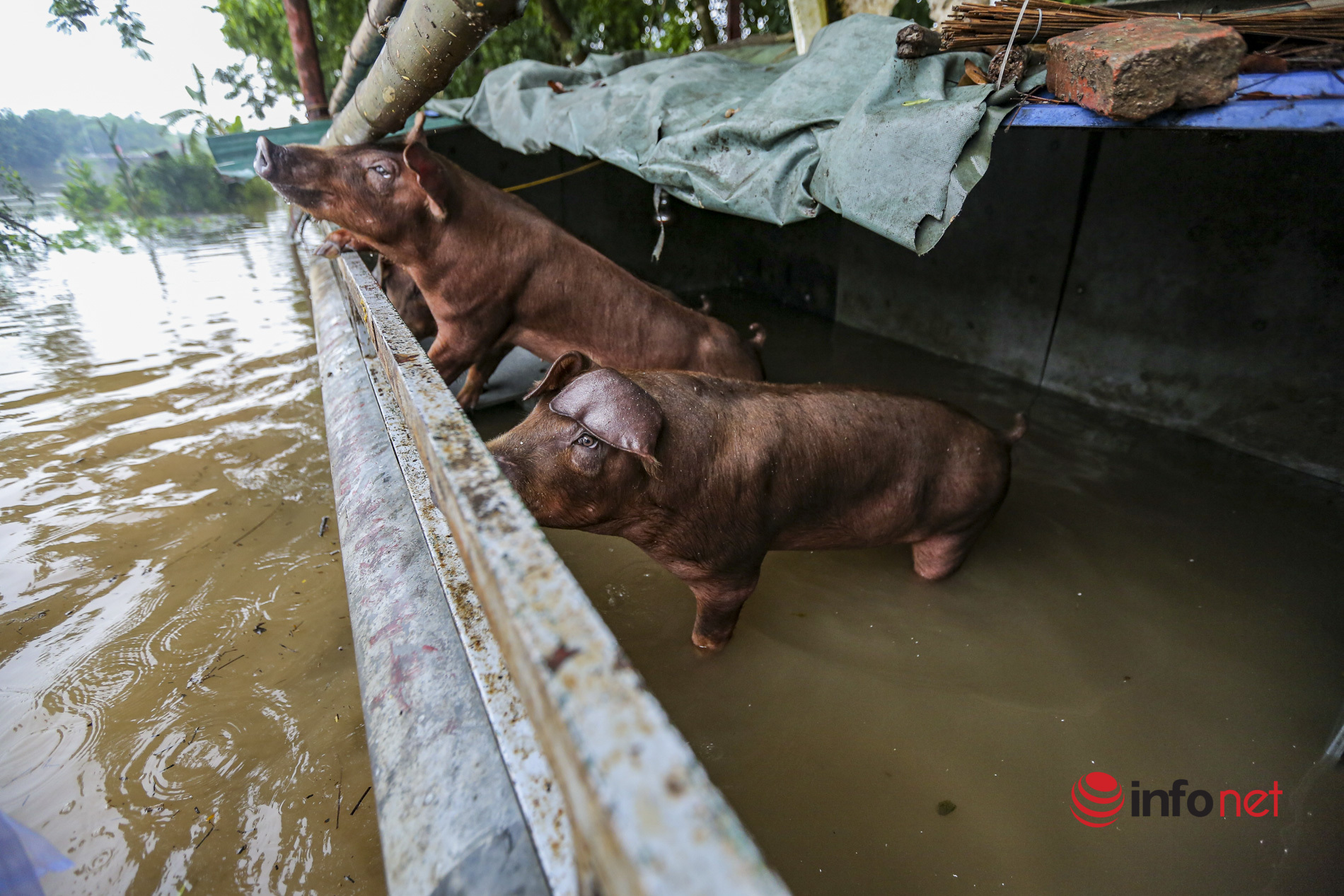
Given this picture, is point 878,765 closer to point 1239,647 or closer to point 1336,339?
point 1239,647

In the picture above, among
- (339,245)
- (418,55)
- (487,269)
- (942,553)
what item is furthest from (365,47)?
(942,553)

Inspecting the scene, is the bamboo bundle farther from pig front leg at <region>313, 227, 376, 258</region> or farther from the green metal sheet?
the green metal sheet

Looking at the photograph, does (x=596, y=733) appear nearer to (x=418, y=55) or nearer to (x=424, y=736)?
(x=424, y=736)

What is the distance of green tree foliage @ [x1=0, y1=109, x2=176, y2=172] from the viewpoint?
28172 mm

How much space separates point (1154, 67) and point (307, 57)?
8910mm

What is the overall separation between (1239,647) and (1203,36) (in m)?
2.75

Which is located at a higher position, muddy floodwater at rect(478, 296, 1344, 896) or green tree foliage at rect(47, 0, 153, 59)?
green tree foliage at rect(47, 0, 153, 59)

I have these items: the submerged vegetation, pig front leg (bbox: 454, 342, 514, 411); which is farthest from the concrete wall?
the submerged vegetation

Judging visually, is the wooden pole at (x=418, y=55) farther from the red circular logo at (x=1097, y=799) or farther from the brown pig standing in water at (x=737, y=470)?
the red circular logo at (x=1097, y=799)

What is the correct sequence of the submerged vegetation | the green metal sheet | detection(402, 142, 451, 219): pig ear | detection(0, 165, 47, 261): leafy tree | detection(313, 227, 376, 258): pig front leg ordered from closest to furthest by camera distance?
detection(402, 142, 451, 219): pig ear
detection(313, 227, 376, 258): pig front leg
the green metal sheet
detection(0, 165, 47, 261): leafy tree
the submerged vegetation


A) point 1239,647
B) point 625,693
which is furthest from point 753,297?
point 625,693

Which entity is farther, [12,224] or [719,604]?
[12,224]

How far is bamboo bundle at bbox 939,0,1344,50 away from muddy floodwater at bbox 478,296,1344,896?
2.59 m

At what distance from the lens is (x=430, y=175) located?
3.54 meters
